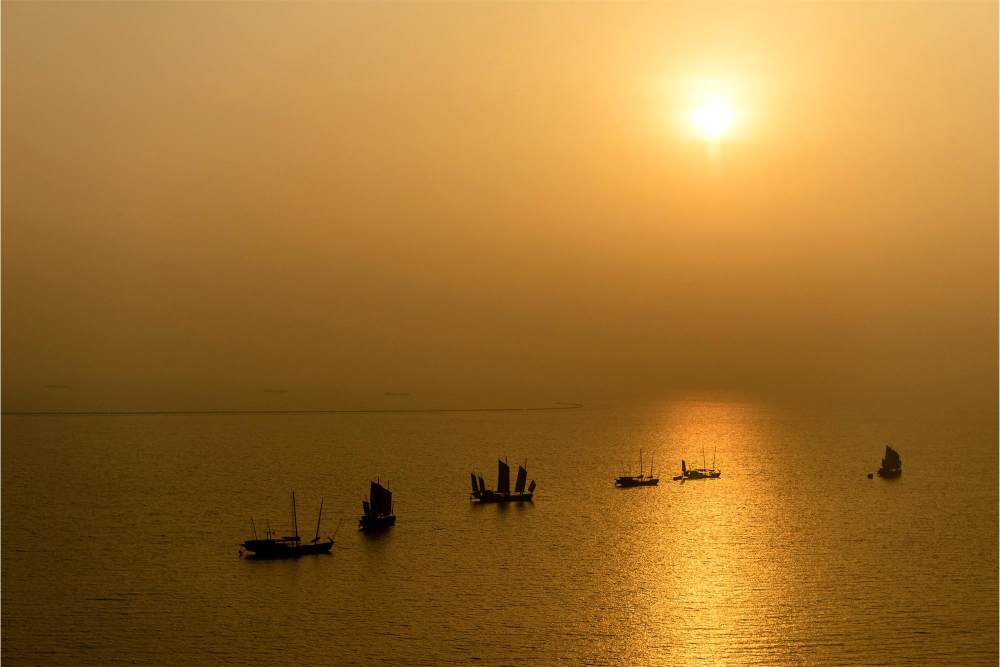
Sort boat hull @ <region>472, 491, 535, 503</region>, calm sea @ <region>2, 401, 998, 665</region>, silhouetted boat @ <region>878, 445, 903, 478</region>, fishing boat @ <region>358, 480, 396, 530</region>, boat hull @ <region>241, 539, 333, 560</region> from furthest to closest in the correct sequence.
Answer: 1. silhouetted boat @ <region>878, 445, 903, 478</region>
2. boat hull @ <region>472, 491, 535, 503</region>
3. fishing boat @ <region>358, 480, 396, 530</region>
4. boat hull @ <region>241, 539, 333, 560</region>
5. calm sea @ <region>2, 401, 998, 665</region>

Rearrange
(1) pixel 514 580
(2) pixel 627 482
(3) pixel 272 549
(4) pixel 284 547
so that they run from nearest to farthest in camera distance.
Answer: (1) pixel 514 580 → (3) pixel 272 549 → (4) pixel 284 547 → (2) pixel 627 482

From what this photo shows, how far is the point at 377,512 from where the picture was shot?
10475cm

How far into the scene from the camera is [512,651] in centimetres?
6097

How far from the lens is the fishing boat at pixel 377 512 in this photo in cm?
10238

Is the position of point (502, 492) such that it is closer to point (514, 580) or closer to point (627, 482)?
point (627, 482)

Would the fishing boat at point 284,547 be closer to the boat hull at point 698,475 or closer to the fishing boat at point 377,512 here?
the fishing boat at point 377,512

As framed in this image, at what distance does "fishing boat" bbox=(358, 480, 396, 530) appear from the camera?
336 feet

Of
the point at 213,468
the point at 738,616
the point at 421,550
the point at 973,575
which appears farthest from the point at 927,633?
the point at 213,468

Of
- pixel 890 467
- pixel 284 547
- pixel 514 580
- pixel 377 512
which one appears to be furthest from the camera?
pixel 890 467

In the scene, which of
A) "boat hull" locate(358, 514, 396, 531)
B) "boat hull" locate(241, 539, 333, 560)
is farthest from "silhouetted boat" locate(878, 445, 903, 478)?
"boat hull" locate(241, 539, 333, 560)

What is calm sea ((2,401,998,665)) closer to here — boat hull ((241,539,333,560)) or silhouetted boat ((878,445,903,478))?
boat hull ((241,539,333,560))

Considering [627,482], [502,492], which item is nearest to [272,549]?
[502,492]

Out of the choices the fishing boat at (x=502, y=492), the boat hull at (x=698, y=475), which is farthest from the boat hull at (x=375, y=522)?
the boat hull at (x=698, y=475)

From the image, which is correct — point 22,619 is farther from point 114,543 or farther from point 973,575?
point 973,575
